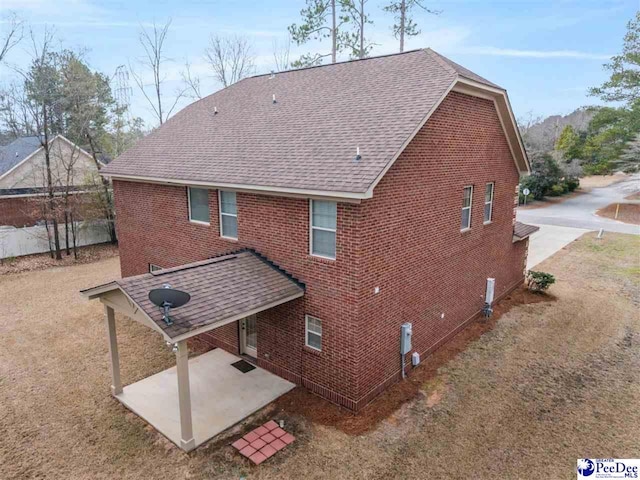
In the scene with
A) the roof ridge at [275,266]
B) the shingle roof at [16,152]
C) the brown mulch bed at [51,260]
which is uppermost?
the shingle roof at [16,152]

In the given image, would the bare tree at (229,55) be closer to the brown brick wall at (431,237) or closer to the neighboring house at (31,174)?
the neighboring house at (31,174)

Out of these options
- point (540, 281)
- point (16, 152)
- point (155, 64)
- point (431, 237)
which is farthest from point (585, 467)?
point (16, 152)

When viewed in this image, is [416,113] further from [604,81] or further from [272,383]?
[604,81]

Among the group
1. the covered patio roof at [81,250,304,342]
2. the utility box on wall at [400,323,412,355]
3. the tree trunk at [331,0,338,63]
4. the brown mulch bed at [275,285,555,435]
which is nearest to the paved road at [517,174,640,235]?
the tree trunk at [331,0,338,63]

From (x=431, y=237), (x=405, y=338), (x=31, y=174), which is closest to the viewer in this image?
(x=405, y=338)

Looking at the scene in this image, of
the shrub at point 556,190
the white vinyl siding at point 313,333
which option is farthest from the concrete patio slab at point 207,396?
the shrub at point 556,190

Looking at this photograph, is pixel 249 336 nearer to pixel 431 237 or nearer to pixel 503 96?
pixel 431 237

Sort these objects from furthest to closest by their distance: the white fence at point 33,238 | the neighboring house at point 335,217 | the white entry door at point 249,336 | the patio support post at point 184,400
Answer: the white fence at point 33,238
the white entry door at point 249,336
the neighboring house at point 335,217
the patio support post at point 184,400
